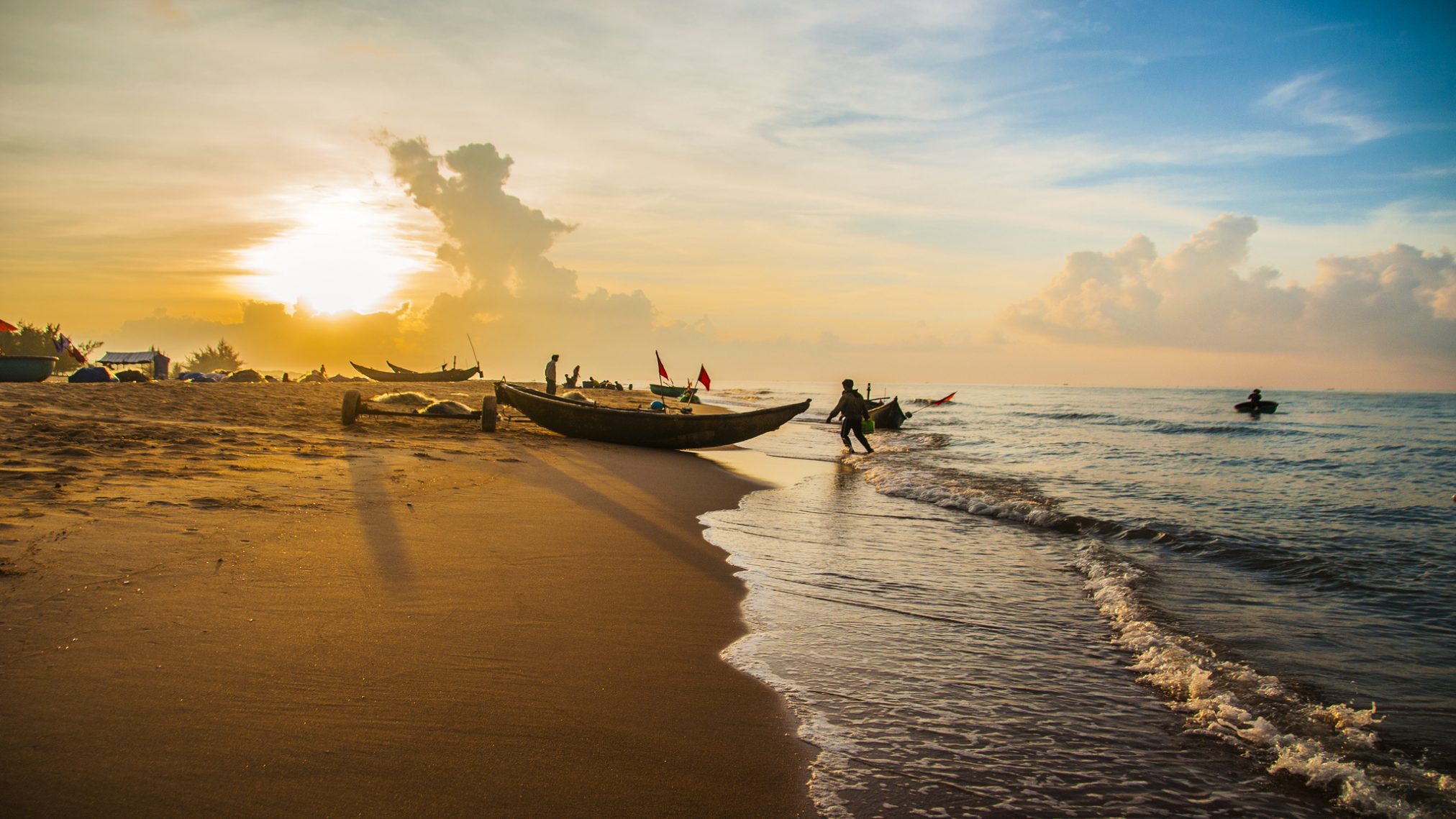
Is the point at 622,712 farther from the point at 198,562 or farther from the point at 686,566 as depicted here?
the point at 198,562

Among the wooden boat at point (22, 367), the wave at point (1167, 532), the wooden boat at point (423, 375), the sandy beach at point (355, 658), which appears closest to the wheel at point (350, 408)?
the sandy beach at point (355, 658)

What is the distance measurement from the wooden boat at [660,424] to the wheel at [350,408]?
4.17 metres

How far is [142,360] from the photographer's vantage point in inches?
1558

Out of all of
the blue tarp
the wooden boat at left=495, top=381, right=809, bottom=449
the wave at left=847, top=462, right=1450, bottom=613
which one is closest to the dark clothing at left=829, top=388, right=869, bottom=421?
the wooden boat at left=495, top=381, right=809, bottom=449

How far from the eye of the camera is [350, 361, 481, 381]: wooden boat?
5591 cm

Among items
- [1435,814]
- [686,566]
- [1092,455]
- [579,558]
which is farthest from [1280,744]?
[1092,455]

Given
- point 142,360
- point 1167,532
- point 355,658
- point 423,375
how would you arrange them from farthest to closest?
point 423,375, point 142,360, point 1167,532, point 355,658

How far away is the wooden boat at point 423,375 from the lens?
55.9 metres

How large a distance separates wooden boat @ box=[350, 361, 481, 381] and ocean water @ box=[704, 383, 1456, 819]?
5090 cm

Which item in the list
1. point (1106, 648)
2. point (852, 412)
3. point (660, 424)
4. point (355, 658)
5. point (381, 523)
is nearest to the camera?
point (355, 658)

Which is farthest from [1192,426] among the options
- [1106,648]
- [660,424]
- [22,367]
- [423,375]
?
[423,375]

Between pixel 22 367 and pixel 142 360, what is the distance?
68.9ft

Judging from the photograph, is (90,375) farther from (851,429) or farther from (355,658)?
(355,658)

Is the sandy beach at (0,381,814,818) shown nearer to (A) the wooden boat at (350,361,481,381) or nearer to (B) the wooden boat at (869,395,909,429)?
(B) the wooden boat at (869,395,909,429)
